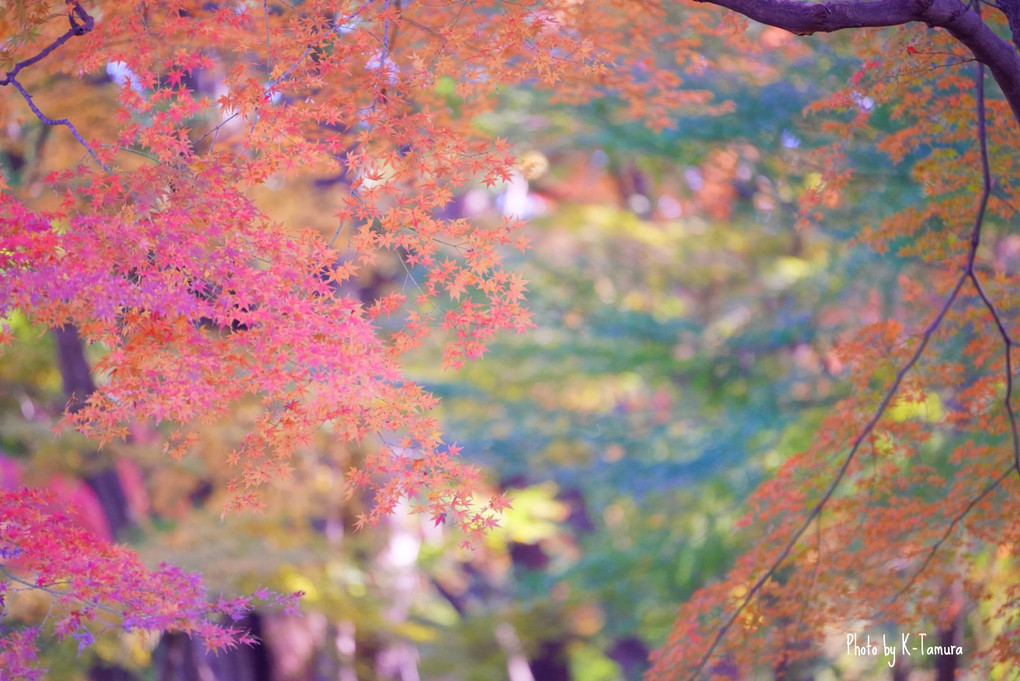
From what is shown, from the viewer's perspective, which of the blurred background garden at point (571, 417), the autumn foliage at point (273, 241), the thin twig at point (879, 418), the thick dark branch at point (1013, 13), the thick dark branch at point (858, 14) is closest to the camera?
the thick dark branch at point (858, 14)

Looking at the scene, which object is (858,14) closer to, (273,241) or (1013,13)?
(1013,13)

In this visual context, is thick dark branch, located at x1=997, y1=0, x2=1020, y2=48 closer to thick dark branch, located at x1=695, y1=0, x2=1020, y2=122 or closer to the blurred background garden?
thick dark branch, located at x1=695, y1=0, x2=1020, y2=122

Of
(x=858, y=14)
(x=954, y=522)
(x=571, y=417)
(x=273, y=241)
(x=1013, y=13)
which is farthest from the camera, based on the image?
(x=571, y=417)

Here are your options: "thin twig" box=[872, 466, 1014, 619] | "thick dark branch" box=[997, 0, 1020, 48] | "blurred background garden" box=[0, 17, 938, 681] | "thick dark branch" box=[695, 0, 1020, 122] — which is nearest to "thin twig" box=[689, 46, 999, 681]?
"thin twig" box=[872, 466, 1014, 619]

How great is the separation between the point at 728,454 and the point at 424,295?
14.7 feet

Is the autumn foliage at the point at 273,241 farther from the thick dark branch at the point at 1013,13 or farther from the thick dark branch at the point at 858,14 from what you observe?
the thick dark branch at the point at 1013,13

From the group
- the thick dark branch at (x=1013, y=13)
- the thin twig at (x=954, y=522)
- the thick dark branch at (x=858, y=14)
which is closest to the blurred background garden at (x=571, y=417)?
the thick dark branch at (x=1013, y=13)

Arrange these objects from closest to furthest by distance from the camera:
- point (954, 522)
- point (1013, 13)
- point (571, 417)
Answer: point (1013, 13) → point (954, 522) → point (571, 417)

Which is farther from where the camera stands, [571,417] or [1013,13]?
[571,417]

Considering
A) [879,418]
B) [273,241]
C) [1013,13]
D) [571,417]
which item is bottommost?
[571,417]

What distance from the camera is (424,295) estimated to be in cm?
255

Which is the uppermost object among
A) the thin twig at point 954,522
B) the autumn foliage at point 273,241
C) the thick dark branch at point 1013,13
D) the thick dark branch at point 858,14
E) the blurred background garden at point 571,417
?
the thick dark branch at point 858,14

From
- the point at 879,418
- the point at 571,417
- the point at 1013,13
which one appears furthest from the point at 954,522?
the point at 571,417

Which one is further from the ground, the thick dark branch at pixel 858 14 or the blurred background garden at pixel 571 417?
the thick dark branch at pixel 858 14
